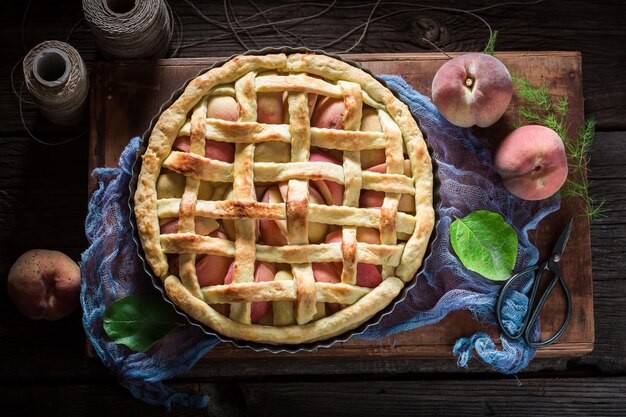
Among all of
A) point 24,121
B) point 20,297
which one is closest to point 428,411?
point 20,297

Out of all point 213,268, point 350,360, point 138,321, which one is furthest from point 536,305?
point 138,321

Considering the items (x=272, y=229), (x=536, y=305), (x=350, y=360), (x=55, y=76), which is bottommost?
(x=350, y=360)

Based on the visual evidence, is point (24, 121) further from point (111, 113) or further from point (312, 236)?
point (312, 236)

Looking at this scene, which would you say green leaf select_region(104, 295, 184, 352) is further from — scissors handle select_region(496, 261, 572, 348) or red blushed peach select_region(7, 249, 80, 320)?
scissors handle select_region(496, 261, 572, 348)

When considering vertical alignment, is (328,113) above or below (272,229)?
above

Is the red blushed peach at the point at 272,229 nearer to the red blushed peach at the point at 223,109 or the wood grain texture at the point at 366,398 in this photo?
the red blushed peach at the point at 223,109

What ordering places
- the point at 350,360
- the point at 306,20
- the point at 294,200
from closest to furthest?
the point at 294,200, the point at 350,360, the point at 306,20

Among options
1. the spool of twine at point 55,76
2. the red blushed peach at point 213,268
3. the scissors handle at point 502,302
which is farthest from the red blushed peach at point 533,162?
the spool of twine at point 55,76

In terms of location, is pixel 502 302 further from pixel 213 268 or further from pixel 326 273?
pixel 213 268
